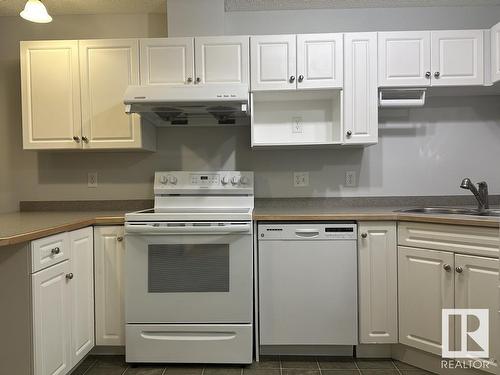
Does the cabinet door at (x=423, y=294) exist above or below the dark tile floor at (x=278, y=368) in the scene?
above

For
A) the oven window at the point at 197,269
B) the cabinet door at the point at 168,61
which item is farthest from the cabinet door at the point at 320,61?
the oven window at the point at 197,269

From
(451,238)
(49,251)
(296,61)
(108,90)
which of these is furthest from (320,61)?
(49,251)

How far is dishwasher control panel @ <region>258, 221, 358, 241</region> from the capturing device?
200cm

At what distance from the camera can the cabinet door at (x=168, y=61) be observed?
226 centimetres

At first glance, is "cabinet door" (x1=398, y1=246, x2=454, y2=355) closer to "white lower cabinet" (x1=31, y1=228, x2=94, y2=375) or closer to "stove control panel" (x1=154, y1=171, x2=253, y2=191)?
"stove control panel" (x1=154, y1=171, x2=253, y2=191)

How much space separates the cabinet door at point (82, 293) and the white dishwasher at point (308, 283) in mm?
1015

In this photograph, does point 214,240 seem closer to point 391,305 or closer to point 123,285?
point 123,285

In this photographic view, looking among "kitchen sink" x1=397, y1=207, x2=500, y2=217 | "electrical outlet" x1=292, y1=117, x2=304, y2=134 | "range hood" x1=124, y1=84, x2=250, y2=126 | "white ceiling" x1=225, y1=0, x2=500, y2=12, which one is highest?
"white ceiling" x1=225, y1=0, x2=500, y2=12

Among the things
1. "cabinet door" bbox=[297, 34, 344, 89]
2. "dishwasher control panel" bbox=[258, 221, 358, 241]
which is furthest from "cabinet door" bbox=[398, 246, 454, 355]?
"cabinet door" bbox=[297, 34, 344, 89]

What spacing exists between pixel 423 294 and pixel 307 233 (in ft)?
2.38

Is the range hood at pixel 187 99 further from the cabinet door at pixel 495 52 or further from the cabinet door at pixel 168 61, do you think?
the cabinet door at pixel 495 52

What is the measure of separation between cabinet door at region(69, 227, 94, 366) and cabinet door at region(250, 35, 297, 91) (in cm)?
143

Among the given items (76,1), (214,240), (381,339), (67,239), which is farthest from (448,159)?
(76,1)

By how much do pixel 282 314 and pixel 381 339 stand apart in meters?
0.61
